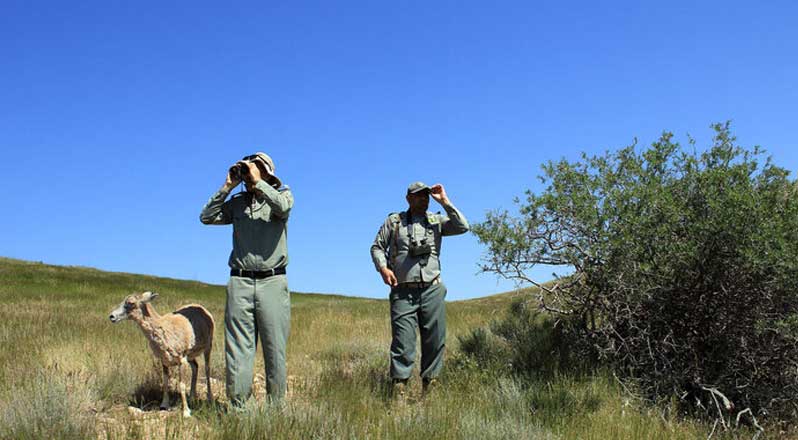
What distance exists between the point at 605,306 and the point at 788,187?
256cm

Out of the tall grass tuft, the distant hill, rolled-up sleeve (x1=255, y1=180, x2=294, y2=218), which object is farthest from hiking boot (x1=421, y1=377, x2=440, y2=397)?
the distant hill

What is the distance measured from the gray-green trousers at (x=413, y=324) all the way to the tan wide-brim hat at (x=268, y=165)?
1.88m

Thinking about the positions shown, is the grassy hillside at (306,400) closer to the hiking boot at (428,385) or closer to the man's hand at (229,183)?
the hiking boot at (428,385)

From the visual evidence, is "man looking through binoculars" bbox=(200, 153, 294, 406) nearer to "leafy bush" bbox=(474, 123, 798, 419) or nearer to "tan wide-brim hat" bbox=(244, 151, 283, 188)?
"tan wide-brim hat" bbox=(244, 151, 283, 188)

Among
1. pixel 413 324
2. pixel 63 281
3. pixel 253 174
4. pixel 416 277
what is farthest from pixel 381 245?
pixel 63 281

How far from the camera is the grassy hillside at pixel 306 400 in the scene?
460 centimetres

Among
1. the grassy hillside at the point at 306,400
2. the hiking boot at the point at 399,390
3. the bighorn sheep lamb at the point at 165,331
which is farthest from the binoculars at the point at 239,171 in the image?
the hiking boot at the point at 399,390

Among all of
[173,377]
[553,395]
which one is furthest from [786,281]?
[173,377]

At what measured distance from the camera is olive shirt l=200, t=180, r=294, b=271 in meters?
5.55

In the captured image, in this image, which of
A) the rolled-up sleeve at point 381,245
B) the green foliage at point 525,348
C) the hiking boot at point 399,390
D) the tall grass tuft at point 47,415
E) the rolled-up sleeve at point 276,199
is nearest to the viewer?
the tall grass tuft at point 47,415

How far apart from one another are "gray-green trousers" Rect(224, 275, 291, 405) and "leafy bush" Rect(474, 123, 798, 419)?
9.59 ft

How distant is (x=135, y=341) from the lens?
31.6 ft

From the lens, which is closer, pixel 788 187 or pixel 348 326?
pixel 788 187

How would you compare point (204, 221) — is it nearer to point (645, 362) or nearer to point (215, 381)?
point (215, 381)
